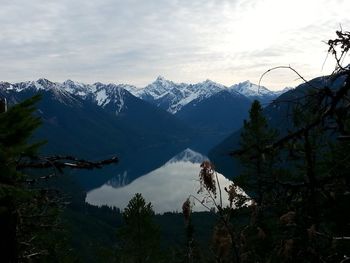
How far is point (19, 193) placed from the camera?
5688 millimetres

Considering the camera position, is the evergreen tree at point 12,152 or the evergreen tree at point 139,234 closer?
the evergreen tree at point 12,152

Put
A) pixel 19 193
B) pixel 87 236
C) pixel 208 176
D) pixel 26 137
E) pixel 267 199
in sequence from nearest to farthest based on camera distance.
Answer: pixel 267 199 → pixel 19 193 → pixel 208 176 → pixel 26 137 → pixel 87 236

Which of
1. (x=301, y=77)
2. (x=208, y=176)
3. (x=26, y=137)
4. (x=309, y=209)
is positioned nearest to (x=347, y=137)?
(x=301, y=77)

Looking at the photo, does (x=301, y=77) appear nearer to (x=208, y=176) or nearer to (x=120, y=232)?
(x=208, y=176)

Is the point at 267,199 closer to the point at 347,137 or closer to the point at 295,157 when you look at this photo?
the point at 295,157

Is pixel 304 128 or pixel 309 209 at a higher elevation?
pixel 304 128

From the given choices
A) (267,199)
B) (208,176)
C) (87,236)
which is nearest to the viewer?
(267,199)

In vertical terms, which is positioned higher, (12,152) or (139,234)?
(12,152)

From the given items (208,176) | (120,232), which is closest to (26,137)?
(208,176)

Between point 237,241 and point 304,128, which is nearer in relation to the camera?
point 304,128

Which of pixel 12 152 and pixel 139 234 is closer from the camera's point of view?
pixel 12 152

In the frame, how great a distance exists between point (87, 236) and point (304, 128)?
195 m

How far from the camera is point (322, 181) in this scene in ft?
11.4

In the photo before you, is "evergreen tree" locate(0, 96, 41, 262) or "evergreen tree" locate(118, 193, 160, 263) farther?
"evergreen tree" locate(118, 193, 160, 263)
